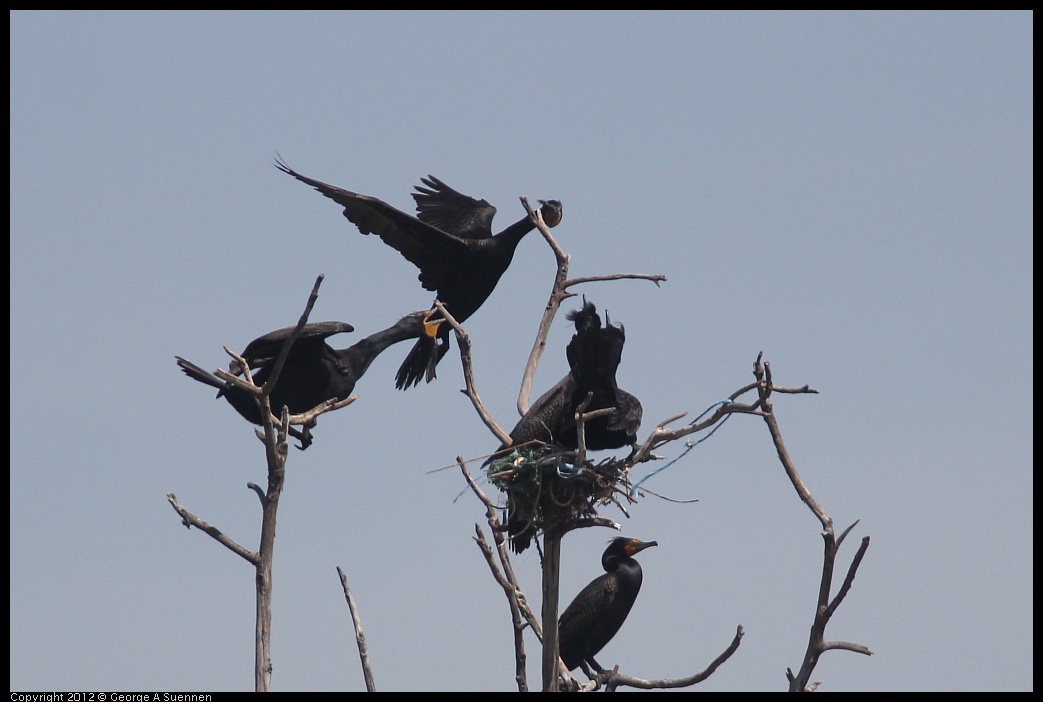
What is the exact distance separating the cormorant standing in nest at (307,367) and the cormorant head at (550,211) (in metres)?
1.63

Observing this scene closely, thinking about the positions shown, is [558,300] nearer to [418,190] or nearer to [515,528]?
[515,528]

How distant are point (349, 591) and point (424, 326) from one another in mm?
3652

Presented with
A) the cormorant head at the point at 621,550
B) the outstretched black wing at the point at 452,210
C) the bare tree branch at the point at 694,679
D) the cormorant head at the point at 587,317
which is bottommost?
the bare tree branch at the point at 694,679

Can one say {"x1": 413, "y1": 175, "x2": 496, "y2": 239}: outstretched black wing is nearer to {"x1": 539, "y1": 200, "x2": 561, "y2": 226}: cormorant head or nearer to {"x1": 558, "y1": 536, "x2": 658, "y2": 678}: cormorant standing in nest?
{"x1": 539, "y1": 200, "x2": 561, "y2": 226}: cormorant head

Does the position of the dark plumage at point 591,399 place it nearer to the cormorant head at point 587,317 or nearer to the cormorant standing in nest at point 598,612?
the cormorant head at point 587,317

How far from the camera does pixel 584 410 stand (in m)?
8.48

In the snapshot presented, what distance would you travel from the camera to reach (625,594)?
32.7ft

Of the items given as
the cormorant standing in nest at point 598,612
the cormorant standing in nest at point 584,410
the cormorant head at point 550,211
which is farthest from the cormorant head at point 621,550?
the cormorant head at point 550,211

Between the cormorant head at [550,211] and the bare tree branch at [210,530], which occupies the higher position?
the cormorant head at [550,211]

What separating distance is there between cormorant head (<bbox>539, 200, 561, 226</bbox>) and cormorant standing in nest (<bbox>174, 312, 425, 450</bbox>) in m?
1.63

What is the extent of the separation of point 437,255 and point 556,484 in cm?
427

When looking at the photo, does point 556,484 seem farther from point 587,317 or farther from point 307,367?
point 307,367

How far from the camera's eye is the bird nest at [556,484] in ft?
26.8

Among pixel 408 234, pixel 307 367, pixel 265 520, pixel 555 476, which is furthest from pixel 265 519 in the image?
pixel 408 234
